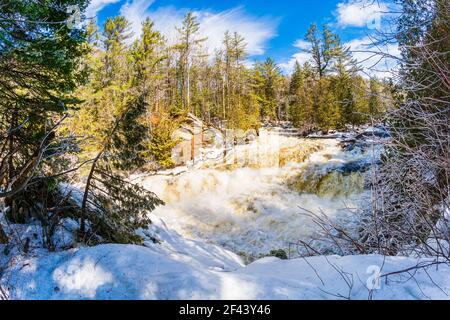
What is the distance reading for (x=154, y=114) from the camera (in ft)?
62.6

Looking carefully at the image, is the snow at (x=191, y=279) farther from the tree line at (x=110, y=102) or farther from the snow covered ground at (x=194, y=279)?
the tree line at (x=110, y=102)

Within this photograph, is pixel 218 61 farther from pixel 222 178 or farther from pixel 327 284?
pixel 327 284

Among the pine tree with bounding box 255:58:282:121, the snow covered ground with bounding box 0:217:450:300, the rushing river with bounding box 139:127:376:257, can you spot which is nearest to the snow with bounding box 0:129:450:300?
the snow covered ground with bounding box 0:217:450:300

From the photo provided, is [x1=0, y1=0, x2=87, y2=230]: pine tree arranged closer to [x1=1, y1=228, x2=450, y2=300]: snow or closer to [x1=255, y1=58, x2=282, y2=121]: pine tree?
[x1=1, y1=228, x2=450, y2=300]: snow

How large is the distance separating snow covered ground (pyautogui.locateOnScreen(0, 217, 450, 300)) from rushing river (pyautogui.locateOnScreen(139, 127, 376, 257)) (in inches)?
272

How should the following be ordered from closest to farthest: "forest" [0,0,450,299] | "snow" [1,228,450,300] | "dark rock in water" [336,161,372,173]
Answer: "snow" [1,228,450,300], "forest" [0,0,450,299], "dark rock in water" [336,161,372,173]

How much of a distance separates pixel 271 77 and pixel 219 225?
3085 cm

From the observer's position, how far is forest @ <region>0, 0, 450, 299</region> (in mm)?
3314

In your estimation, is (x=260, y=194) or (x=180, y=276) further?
(x=260, y=194)

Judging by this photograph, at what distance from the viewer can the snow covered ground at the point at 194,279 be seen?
86.0 inches

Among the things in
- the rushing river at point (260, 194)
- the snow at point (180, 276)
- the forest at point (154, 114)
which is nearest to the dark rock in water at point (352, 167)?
the rushing river at point (260, 194)

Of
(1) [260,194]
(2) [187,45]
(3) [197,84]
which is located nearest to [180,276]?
(1) [260,194]

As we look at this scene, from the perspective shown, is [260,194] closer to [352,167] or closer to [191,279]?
[352,167]

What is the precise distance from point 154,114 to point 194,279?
17.8 metres
